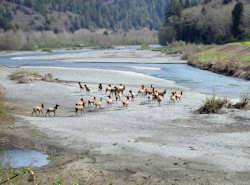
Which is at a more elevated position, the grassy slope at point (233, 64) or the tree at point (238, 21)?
the tree at point (238, 21)

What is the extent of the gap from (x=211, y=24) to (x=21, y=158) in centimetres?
10191

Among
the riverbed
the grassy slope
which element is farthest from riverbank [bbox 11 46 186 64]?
the riverbed

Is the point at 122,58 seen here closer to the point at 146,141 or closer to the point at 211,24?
the point at 211,24

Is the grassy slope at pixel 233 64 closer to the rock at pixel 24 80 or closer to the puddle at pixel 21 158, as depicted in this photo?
the rock at pixel 24 80

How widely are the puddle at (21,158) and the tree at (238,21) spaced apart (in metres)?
89.1

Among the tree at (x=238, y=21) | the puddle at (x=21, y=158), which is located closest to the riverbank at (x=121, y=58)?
the tree at (x=238, y=21)

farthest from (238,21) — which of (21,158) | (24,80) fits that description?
(21,158)

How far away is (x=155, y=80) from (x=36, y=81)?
12.8 metres

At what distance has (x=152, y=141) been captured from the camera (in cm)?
1614

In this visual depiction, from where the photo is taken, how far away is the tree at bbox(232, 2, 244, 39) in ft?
320

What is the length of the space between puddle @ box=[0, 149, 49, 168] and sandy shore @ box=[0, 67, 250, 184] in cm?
118

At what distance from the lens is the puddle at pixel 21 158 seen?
1372cm

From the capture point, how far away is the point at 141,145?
1555 centimetres

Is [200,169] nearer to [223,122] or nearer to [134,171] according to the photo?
[134,171]
